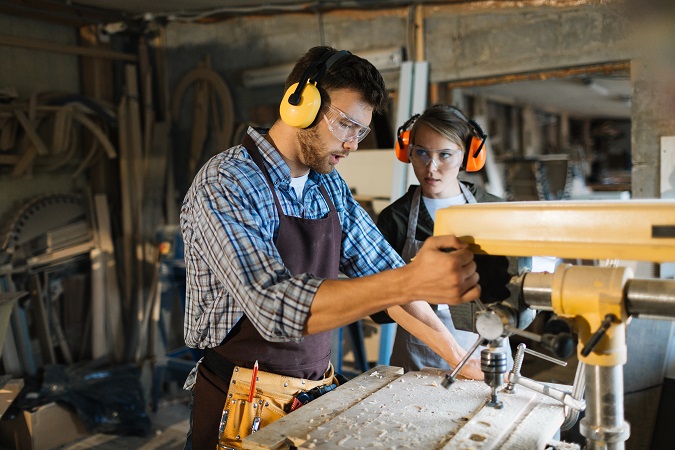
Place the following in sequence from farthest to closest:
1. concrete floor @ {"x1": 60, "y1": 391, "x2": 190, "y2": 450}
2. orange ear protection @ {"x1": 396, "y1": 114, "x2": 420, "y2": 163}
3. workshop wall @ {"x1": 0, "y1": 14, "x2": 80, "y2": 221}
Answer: workshop wall @ {"x1": 0, "y1": 14, "x2": 80, "y2": 221}, concrete floor @ {"x1": 60, "y1": 391, "x2": 190, "y2": 450}, orange ear protection @ {"x1": 396, "y1": 114, "x2": 420, "y2": 163}

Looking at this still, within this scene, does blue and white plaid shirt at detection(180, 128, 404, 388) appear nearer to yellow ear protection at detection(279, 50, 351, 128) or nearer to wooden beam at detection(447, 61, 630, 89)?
yellow ear protection at detection(279, 50, 351, 128)

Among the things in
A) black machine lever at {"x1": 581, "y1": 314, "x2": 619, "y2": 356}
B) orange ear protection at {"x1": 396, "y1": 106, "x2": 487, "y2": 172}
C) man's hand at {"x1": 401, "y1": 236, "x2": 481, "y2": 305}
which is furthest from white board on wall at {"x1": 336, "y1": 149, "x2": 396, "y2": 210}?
black machine lever at {"x1": 581, "y1": 314, "x2": 619, "y2": 356}

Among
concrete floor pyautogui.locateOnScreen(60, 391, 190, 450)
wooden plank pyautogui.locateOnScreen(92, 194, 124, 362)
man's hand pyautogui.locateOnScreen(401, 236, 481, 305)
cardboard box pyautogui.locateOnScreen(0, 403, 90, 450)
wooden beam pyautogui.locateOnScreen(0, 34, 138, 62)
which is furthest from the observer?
wooden plank pyautogui.locateOnScreen(92, 194, 124, 362)

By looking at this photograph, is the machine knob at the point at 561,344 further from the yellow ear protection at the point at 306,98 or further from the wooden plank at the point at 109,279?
the wooden plank at the point at 109,279

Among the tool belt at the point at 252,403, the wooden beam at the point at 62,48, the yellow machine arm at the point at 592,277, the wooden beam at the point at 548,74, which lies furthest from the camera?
the wooden beam at the point at 62,48

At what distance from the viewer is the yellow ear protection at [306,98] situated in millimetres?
1537

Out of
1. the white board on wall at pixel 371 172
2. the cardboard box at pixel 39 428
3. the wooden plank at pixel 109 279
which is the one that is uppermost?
the white board on wall at pixel 371 172

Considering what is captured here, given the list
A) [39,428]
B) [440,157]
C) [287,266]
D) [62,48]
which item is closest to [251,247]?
[287,266]

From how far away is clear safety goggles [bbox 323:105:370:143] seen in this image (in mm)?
1586

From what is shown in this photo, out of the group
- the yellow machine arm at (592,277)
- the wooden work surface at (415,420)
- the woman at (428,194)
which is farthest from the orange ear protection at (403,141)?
the yellow machine arm at (592,277)

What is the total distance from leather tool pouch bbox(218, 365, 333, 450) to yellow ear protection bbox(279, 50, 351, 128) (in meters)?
0.64

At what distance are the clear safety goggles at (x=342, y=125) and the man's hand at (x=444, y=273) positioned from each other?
49cm

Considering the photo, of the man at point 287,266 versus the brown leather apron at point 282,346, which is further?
the brown leather apron at point 282,346

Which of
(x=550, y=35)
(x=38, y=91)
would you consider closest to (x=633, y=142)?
(x=550, y=35)
